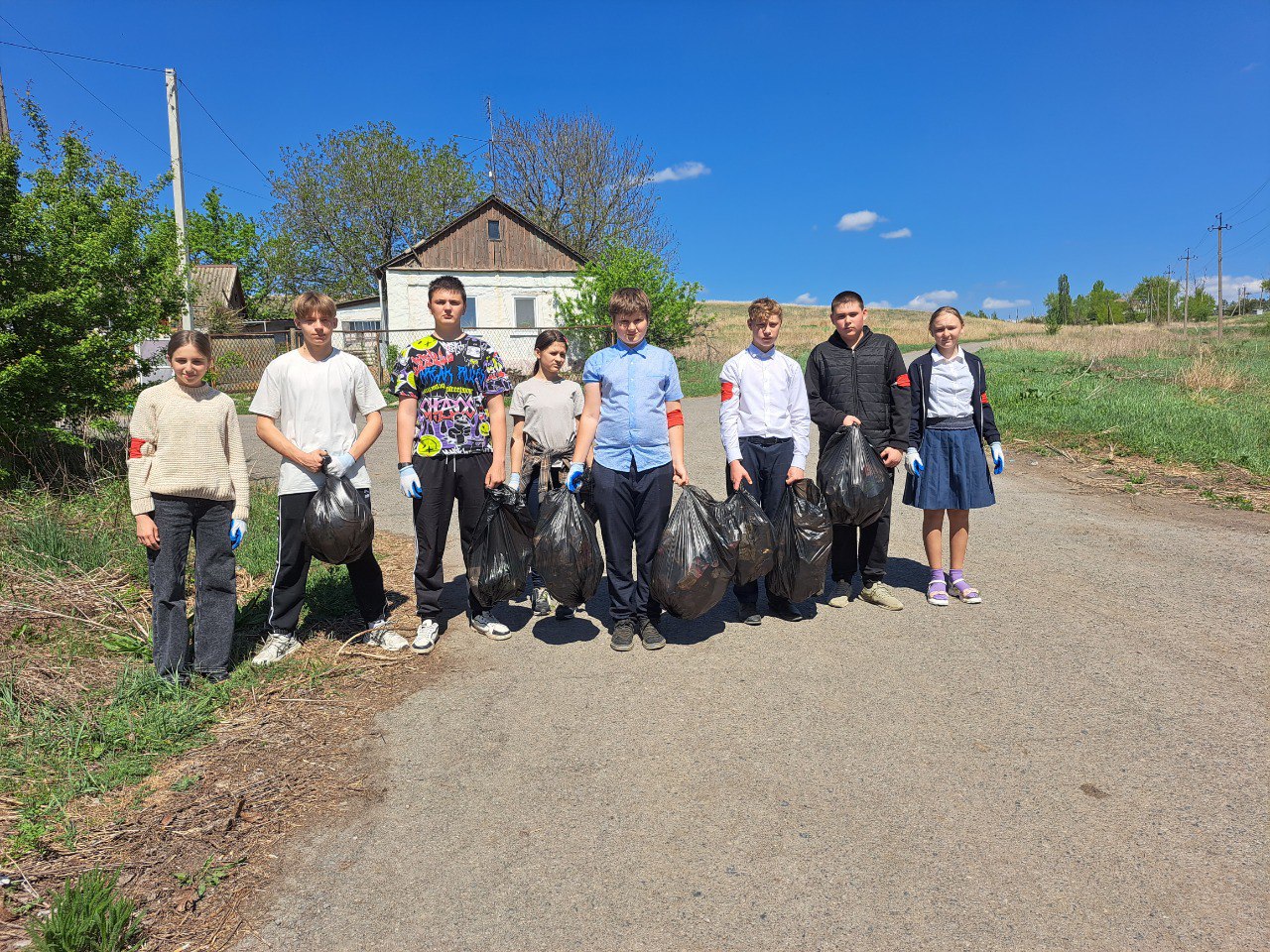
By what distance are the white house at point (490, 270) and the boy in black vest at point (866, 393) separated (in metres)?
22.7

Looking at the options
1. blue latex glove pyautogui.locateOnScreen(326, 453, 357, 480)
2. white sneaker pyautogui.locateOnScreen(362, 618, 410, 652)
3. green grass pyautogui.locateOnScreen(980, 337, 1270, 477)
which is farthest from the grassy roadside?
green grass pyautogui.locateOnScreen(980, 337, 1270, 477)

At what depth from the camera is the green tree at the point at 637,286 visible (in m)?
24.1

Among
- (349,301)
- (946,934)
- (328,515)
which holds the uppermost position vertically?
(349,301)

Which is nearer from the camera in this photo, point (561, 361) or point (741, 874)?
point (741, 874)

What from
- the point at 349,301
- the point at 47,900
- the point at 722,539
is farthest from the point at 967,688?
the point at 349,301

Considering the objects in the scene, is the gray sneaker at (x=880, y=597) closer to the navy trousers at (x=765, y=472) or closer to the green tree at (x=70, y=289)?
the navy trousers at (x=765, y=472)

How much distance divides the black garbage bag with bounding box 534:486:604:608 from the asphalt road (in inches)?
15.7

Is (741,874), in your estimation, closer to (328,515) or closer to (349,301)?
(328,515)

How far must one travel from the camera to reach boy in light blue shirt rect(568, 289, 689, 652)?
439cm

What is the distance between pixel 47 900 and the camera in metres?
2.40

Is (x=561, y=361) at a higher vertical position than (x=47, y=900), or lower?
higher

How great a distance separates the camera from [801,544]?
458 centimetres

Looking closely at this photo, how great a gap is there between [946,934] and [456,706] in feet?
7.69

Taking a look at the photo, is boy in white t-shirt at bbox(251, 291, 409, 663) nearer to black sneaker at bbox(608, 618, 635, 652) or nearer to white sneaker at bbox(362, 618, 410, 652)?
white sneaker at bbox(362, 618, 410, 652)
